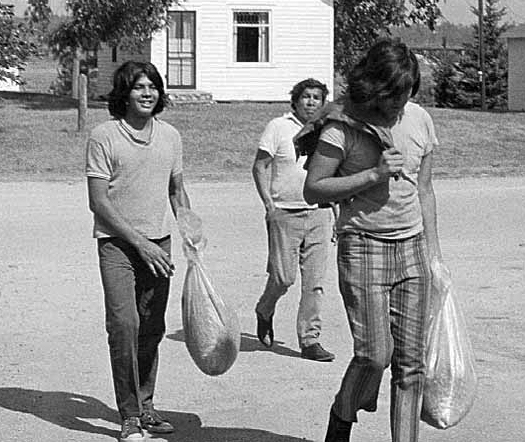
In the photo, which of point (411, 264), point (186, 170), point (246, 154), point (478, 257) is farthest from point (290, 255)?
point (246, 154)

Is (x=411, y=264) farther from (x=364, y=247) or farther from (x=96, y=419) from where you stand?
(x=96, y=419)

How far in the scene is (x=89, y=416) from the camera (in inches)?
283

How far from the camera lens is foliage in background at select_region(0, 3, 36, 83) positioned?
23.3 metres

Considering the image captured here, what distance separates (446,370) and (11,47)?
18646 mm

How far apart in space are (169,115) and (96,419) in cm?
2256

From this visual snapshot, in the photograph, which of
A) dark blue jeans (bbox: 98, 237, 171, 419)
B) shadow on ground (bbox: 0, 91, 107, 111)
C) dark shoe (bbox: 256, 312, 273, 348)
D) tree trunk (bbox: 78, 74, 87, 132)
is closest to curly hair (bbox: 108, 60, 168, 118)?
dark blue jeans (bbox: 98, 237, 171, 419)

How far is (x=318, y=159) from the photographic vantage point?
229 inches

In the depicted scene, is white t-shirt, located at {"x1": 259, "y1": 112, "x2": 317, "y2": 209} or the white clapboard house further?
the white clapboard house

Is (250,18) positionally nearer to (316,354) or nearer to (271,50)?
(271,50)

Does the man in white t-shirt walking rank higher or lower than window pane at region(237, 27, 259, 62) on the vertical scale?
lower

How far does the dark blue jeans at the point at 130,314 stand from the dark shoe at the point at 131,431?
0.12 feet

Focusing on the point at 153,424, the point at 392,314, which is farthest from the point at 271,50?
the point at 392,314

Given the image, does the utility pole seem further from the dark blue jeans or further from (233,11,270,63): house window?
the dark blue jeans

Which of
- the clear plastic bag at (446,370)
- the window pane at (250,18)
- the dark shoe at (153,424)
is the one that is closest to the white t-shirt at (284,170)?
the dark shoe at (153,424)
